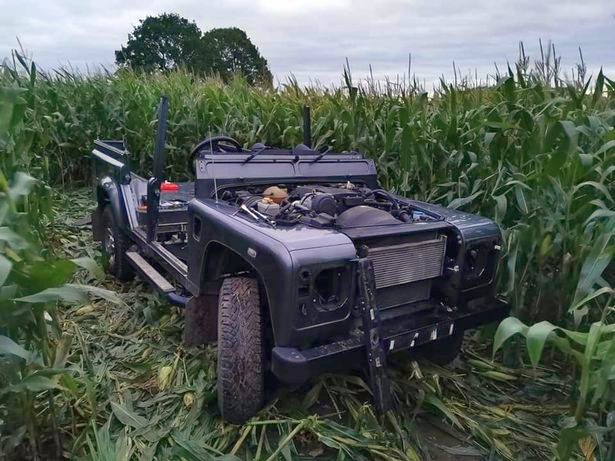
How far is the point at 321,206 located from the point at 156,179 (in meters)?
1.40

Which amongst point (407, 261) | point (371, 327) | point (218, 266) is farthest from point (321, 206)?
point (371, 327)

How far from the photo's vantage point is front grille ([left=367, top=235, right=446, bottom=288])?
2.79m

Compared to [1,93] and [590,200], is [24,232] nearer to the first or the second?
[1,93]

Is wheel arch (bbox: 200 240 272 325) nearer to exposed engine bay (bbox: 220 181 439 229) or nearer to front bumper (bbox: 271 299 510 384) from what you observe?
exposed engine bay (bbox: 220 181 439 229)

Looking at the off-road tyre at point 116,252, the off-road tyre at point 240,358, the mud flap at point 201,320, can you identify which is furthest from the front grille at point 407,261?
the off-road tyre at point 116,252

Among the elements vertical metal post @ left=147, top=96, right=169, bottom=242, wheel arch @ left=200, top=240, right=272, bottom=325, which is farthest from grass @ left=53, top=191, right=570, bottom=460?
vertical metal post @ left=147, top=96, right=169, bottom=242

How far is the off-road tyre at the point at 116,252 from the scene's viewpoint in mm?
4664

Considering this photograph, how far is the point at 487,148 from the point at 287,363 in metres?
2.21

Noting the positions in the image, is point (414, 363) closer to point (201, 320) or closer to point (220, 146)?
point (201, 320)

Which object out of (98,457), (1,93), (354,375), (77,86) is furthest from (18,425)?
(77,86)

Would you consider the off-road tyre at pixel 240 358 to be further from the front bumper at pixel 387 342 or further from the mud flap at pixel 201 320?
the mud flap at pixel 201 320

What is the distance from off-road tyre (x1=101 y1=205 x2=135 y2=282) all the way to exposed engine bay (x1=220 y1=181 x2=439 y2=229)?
159 centimetres

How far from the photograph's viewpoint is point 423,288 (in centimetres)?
305

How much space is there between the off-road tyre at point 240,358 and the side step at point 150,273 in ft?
3.14
